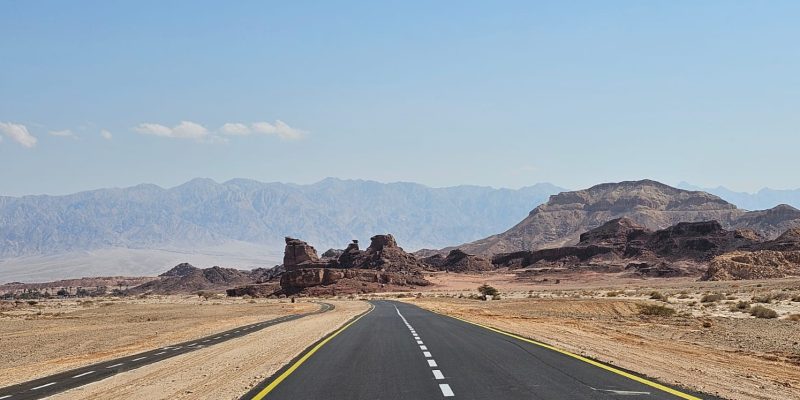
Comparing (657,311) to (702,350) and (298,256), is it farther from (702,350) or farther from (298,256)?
(298,256)

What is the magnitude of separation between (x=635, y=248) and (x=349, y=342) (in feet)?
483

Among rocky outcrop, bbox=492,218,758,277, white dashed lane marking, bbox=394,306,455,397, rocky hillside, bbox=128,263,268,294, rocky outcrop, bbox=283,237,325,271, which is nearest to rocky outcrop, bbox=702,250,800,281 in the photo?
rocky outcrop, bbox=492,218,758,277

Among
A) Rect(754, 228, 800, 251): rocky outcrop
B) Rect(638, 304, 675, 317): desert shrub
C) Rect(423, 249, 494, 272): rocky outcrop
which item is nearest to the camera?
Rect(638, 304, 675, 317): desert shrub

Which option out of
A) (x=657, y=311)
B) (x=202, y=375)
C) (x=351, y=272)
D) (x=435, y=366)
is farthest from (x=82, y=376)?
(x=351, y=272)

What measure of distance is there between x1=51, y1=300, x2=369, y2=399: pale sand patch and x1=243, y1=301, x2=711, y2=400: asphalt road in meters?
0.66

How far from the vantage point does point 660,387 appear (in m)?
13.3

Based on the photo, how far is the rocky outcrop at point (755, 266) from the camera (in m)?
105

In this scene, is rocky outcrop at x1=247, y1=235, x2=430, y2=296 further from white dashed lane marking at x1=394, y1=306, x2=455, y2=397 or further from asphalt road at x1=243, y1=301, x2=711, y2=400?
asphalt road at x1=243, y1=301, x2=711, y2=400

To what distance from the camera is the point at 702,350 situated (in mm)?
21938

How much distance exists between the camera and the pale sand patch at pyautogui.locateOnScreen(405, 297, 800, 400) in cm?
1424

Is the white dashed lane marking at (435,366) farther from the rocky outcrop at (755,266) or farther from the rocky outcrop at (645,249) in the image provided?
the rocky outcrop at (645,249)

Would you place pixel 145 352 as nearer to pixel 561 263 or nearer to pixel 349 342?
pixel 349 342

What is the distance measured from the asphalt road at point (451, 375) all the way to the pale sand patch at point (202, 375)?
2.18ft

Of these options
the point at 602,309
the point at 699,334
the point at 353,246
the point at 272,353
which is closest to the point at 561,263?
the point at 353,246
